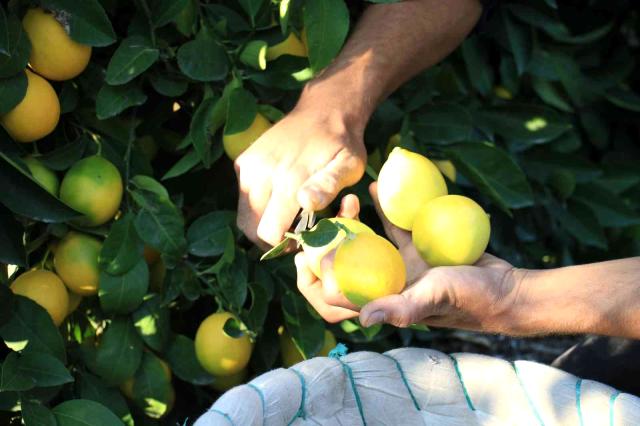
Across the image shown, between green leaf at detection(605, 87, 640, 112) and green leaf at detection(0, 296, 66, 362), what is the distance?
51.6 inches

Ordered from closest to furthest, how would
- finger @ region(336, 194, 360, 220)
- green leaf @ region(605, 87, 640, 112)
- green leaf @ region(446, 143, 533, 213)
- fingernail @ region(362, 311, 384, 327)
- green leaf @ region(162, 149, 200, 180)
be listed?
1. fingernail @ region(362, 311, 384, 327)
2. finger @ region(336, 194, 360, 220)
3. green leaf @ region(162, 149, 200, 180)
4. green leaf @ region(446, 143, 533, 213)
5. green leaf @ region(605, 87, 640, 112)

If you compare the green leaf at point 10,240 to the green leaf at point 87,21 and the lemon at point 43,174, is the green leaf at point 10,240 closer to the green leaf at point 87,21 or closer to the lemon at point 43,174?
the lemon at point 43,174

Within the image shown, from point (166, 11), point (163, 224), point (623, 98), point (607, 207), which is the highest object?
point (166, 11)

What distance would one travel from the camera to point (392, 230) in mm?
1247

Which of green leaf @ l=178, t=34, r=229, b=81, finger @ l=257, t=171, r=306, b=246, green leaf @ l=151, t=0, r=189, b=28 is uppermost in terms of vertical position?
green leaf @ l=151, t=0, r=189, b=28

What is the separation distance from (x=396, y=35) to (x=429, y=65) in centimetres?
10

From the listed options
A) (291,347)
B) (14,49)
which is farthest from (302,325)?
(14,49)

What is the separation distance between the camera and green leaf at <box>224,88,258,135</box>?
121 cm

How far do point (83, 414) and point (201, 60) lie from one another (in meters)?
0.46

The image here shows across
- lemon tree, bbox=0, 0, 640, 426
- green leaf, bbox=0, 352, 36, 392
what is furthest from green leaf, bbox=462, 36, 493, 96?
green leaf, bbox=0, 352, 36, 392

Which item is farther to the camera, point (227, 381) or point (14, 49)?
point (227, 381)

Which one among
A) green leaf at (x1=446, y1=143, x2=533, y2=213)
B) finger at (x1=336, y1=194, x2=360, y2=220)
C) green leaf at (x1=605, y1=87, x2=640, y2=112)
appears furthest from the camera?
green leaf at (x1=605, y1=87, x2=640, y2=112)

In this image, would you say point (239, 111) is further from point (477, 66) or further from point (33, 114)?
point (477, 66)

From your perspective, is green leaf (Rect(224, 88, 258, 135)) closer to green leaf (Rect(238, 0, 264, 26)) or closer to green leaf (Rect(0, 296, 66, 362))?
green leaf (Rect(238, 0, 264, 26))
